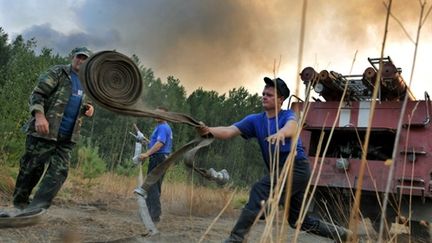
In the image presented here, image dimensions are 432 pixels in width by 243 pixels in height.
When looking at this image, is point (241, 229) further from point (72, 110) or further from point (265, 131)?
point (72, 110)

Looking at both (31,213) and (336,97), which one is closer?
(31,213)

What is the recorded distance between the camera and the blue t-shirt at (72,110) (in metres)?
4.83

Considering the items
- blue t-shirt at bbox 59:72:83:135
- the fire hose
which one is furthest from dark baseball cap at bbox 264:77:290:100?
blue t-shirt at bbox 59:72:83:135

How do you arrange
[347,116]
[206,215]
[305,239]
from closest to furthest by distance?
[305,239]
[347,116]
[206,215]

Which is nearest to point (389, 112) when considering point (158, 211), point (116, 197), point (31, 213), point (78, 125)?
point (158, 211)

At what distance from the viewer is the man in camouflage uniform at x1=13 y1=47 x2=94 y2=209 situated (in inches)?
186

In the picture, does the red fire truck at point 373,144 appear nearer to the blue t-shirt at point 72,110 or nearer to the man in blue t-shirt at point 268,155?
the man in blue t-shirt at point 268,155

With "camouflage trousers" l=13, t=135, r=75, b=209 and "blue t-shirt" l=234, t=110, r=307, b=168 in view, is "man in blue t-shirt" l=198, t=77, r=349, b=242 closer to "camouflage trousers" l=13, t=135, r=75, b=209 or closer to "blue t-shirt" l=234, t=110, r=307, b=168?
"blue t-shirt" l=234, t=110, r=307, b=168

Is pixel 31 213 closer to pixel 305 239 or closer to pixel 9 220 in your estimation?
pixel 9 220

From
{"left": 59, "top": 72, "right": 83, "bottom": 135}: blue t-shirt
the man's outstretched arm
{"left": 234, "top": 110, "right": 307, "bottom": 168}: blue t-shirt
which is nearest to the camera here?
the man's outstretched arm

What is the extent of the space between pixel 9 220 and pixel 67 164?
0.85m

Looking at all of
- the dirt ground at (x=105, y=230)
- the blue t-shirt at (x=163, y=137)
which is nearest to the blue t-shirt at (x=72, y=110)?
the dirt ground at (x=105, y=230)

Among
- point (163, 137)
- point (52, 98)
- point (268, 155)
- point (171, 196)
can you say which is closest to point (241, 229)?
point (268, 155)

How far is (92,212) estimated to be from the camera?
8148 mm
